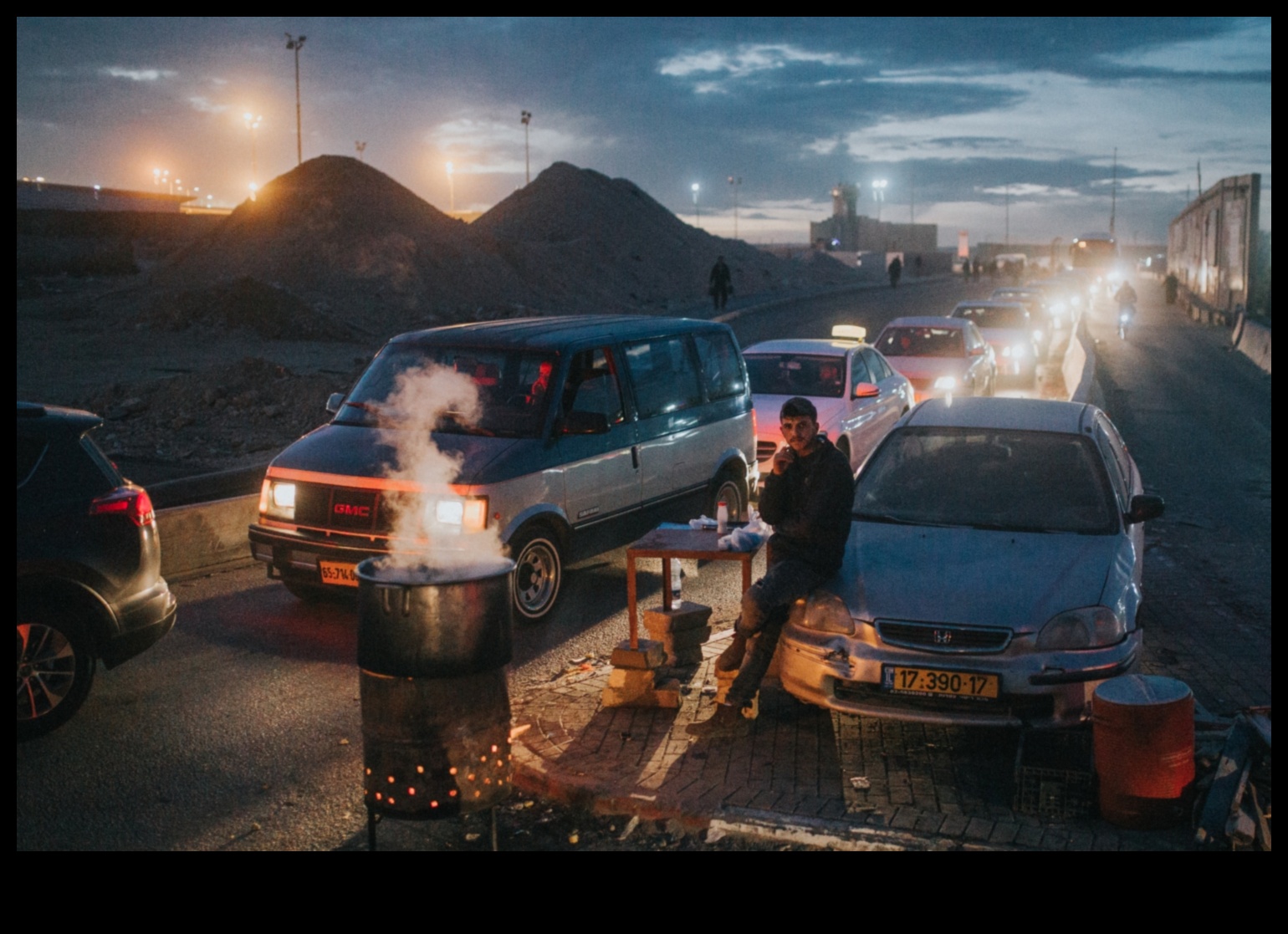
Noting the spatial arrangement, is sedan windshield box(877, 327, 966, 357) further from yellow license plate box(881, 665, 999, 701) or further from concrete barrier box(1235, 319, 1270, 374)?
→ concrete barrier box(1235, 319, 1270, 374)

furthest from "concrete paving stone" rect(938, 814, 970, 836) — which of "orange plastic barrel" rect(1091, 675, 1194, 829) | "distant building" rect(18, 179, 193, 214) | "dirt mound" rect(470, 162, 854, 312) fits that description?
"distant building" rect(18, 179, 193, 214)

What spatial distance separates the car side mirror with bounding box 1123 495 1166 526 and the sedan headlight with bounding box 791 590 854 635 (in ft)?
6.25

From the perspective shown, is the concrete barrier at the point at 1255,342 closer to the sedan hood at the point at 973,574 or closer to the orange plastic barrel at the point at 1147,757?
the sedan hood at the point at 973,574

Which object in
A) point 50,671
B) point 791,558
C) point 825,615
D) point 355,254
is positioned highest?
point 355,254

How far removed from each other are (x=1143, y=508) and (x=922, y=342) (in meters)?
13.5

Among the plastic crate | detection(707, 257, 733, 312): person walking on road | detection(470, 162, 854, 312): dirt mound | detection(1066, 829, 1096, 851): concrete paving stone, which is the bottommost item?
detection(1066, 829, 1096, 851): concrete paving stone

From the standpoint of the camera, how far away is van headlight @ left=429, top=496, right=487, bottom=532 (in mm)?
7852

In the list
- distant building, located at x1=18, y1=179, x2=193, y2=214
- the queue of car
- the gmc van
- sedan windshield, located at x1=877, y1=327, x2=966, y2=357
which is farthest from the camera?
distant building, located at x1=18, y1=179, x2=193, y2=214

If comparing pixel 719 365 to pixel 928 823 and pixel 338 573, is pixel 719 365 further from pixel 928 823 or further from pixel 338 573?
pixel 928 823

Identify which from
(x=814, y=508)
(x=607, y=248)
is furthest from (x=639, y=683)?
(x=607, y=248)

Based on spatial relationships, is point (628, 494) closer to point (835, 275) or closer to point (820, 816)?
point (820, 816)

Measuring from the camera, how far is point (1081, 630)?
591 centimetres

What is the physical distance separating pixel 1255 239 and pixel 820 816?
44.0 metres

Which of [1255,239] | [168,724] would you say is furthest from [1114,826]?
[1255,239]
